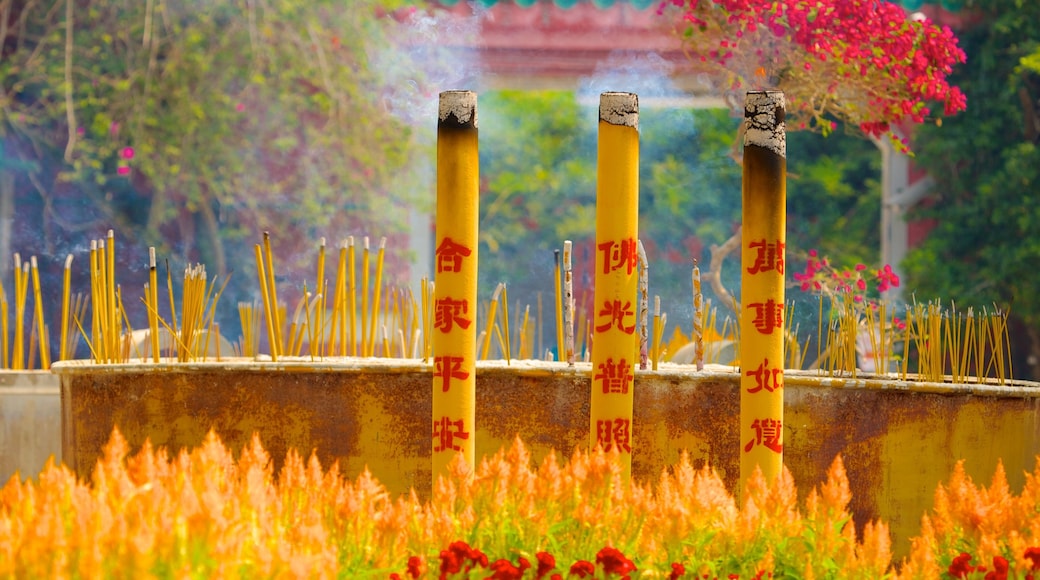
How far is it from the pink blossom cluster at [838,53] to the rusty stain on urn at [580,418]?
5.31ft

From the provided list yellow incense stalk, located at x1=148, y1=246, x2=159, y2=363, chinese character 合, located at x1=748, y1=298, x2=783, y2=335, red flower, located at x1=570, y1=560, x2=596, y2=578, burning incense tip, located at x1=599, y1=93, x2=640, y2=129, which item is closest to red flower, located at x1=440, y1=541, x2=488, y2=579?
red flower, located at x1=570, y1=560, x2=596, y2=578

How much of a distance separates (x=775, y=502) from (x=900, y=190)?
16.2ft

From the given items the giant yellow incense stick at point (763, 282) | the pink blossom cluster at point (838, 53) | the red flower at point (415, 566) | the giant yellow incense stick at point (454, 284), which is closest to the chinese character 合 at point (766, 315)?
the giant yellow incense stick at point (763, 282)

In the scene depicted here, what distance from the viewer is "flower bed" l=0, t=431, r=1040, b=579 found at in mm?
1499

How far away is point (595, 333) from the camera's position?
2.24 meters

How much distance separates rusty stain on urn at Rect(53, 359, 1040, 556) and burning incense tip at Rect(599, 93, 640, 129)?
0.80m

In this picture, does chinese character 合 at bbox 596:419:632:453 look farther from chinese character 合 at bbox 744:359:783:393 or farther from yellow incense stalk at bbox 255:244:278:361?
yellow incense stalk at bbox 255:244:278:361

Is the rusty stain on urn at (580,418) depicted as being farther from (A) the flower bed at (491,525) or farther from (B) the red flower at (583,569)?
(B) the red flower at (583,569)

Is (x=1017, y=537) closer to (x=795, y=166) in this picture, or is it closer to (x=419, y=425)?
(x=419, y=425)

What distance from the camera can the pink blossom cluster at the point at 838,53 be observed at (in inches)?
166

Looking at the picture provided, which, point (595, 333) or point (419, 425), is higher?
point (595, 333)

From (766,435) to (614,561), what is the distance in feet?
2.02

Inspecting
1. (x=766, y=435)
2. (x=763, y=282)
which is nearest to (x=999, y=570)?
(x=766, y=435)

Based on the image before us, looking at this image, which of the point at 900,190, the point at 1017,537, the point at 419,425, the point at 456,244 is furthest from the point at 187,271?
the point at 900,190
